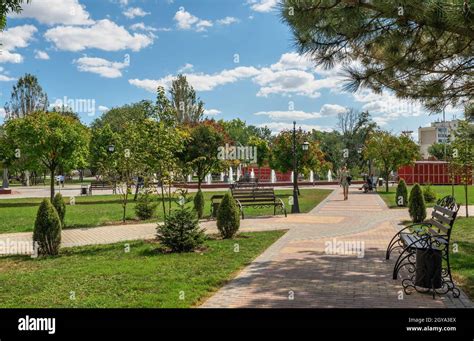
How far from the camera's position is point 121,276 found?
6.95 m

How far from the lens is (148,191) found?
40.2ft

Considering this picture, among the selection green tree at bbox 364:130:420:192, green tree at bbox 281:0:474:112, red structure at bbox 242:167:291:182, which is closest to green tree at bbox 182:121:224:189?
green tree at bbox 364:130:420:192

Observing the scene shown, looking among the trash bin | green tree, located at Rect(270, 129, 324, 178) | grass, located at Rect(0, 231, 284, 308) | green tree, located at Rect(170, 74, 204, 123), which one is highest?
green tree, located at Rect(170, 74, 204, 123)

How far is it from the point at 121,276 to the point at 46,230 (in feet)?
9.92

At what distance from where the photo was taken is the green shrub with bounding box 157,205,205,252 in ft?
29.9

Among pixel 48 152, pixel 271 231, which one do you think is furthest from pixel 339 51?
pixel 48 152

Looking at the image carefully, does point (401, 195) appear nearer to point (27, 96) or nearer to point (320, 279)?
point (320, 279)

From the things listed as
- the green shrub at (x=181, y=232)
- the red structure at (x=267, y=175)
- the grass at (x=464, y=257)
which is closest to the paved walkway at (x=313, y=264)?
the grass at (x=464, y=257)

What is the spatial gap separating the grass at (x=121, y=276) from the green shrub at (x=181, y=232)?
0.34 metres

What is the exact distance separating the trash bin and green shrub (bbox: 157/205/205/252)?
15.5 ft

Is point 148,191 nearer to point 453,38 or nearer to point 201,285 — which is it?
point 201,285

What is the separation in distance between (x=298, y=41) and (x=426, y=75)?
2775 millimetres

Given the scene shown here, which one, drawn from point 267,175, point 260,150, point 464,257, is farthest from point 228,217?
point 260,150

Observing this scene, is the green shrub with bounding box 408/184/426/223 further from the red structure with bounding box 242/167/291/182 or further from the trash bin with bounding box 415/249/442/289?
the red structure with bounding box 242/167/291/182
